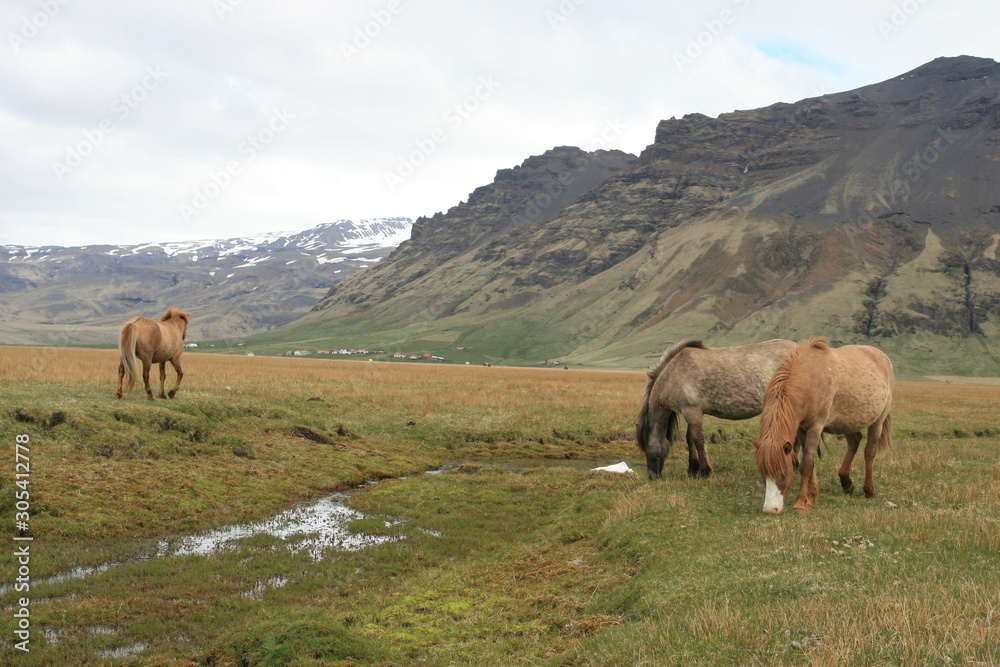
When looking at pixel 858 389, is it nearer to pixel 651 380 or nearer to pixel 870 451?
pixel 870 451

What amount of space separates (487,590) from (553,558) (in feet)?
6.32

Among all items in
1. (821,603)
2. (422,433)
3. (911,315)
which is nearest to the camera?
(821,603)

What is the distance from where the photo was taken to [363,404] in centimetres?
3262

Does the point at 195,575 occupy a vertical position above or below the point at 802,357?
below

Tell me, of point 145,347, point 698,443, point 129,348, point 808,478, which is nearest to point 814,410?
point 808,478

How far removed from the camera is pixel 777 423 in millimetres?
12344

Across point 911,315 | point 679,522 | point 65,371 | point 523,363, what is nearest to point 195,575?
point 679,522

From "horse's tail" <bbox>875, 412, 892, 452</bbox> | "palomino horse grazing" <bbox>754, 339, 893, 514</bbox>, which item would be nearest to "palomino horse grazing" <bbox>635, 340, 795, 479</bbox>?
"palomino horse grazing" <bbox>754, 339, 893, 514</bbox>

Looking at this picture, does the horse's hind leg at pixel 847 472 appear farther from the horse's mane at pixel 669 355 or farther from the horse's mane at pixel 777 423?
the horse's mane at pixel 669 355

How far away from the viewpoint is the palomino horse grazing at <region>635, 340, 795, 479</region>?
56.6 ft

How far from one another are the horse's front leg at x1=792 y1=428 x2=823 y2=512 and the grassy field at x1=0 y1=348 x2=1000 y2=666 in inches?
16.8

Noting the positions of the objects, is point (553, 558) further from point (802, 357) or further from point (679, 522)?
point (802, 357)

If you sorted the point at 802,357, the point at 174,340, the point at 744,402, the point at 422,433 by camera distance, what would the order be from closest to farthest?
the point at 802,357, the point at 744,402, the point at 174,340, the point at 422,433

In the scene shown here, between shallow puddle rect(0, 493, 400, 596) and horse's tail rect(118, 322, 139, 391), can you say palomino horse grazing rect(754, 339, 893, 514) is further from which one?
horse's tail rect(118, 322, 139, 391)
